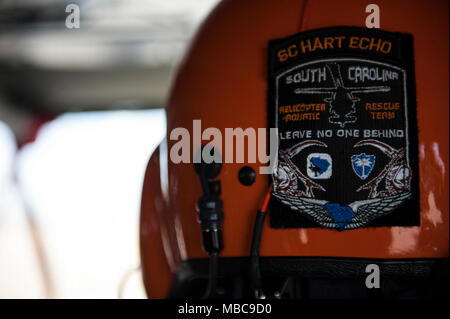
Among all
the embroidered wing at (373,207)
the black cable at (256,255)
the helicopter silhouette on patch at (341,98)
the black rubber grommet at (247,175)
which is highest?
the helicopter silhouette on patch at (341,98)

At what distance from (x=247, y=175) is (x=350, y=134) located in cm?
17

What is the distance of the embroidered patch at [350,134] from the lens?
76 centimetres

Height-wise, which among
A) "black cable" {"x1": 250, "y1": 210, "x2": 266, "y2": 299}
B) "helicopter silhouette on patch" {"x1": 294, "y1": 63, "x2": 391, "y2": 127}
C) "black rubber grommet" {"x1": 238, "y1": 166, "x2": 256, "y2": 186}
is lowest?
"black cable" {"x1": 250, "y1": 210, "x2": 266, "y2": 299}

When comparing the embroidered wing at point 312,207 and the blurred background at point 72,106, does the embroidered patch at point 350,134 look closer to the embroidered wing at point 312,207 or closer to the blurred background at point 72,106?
the embroidered wing at point 312,207

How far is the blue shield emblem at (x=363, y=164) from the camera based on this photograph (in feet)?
2.48

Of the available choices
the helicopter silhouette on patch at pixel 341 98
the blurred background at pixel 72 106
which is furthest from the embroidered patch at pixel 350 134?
the blurred background at pixel 72 106

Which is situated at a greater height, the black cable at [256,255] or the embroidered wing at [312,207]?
the embroidered wing at [312,207]

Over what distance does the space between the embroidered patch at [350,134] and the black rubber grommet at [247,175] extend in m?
0.04

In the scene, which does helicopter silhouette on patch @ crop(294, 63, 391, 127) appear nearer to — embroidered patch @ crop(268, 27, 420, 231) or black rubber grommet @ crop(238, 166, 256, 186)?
embroidered patch @ crop(268, 27, 420, 231)

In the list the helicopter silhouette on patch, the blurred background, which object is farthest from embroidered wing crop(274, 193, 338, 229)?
the blurred background

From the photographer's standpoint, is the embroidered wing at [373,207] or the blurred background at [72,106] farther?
the blurred background at [72,106]

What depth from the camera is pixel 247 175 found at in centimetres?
79

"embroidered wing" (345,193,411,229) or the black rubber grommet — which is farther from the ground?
the black rubber grommet

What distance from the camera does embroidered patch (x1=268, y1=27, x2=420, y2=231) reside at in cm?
76
